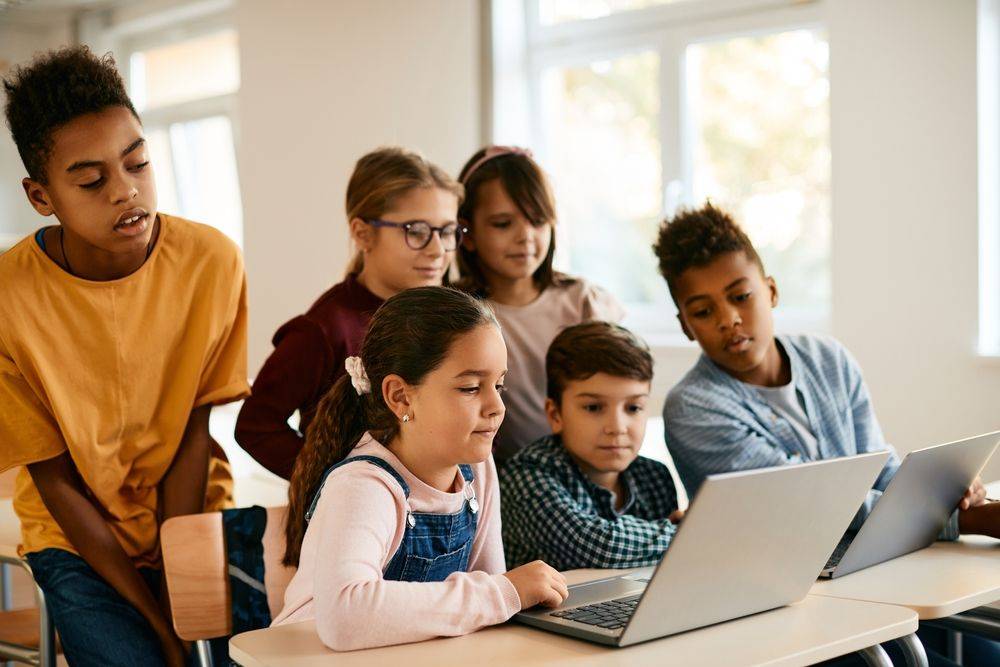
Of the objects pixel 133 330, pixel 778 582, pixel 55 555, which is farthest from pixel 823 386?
pixel 55 555

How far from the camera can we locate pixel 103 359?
185cm

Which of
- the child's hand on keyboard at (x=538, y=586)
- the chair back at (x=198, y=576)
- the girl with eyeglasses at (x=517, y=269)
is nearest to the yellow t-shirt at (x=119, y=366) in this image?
the chair back at (x=198, y=576)

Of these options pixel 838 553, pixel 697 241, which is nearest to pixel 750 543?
pixel 838 553

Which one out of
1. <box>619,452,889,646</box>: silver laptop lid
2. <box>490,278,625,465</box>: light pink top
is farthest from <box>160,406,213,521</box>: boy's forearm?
<box>619,452,889,646</box>: silver laptop lid

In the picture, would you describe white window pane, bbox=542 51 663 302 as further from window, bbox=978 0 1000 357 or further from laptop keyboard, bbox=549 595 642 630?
laptop keyboard, bbox=549 595 642 630

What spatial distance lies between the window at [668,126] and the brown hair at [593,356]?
197 cm

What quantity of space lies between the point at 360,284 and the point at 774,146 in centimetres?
274

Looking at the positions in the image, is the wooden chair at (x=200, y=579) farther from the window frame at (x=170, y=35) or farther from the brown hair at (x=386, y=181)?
the window frame at (x=170, y=35)

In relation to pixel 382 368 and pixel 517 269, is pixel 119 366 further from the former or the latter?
pixel 517 269

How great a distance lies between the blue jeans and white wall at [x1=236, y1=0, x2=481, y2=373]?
348 cm

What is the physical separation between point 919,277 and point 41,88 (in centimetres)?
284

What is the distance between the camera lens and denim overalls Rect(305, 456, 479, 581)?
146cm

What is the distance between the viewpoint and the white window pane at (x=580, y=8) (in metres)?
4.75

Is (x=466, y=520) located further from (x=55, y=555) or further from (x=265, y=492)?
(x=265, y=492)
